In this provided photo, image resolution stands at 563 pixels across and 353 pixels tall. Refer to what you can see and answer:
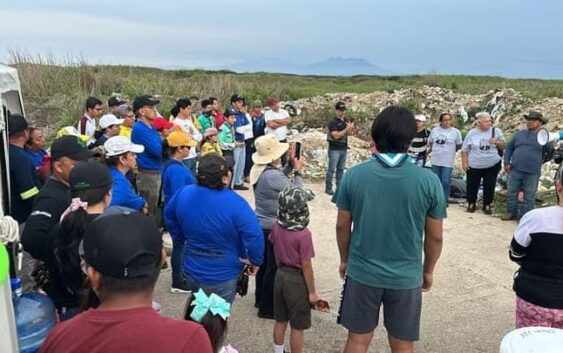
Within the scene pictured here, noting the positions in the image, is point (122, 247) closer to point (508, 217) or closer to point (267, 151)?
point (267, 151)

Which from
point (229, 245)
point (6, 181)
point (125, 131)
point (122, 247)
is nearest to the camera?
point (122, 247)

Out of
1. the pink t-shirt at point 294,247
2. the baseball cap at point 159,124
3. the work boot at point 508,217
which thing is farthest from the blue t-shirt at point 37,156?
the work boot at point 508,217

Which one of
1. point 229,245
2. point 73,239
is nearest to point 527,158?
point 229,245

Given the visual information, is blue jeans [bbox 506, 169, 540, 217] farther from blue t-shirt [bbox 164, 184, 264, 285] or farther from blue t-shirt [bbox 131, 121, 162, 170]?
blue t-shirt [bbox 164, 184, 264, 285]

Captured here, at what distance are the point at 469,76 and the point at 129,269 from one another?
41739 mm

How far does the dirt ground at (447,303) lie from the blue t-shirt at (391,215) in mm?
1525

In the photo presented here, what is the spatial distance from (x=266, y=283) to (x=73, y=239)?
94.0 inches

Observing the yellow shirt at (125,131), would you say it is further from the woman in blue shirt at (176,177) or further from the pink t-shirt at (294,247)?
the pink t-shirt at (294,247)

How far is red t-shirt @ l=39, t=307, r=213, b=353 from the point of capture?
1628 mm

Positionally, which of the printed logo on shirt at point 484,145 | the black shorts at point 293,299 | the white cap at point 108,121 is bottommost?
the black shorts at point 293,299

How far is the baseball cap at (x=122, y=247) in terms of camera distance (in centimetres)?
174

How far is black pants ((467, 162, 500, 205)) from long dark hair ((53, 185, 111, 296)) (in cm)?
765

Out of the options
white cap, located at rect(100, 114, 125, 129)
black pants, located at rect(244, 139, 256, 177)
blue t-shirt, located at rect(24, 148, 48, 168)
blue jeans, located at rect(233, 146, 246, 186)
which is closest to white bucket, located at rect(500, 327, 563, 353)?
blue t-shirt, located at rect(24, 148, 48, 168)

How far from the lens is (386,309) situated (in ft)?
11.3
